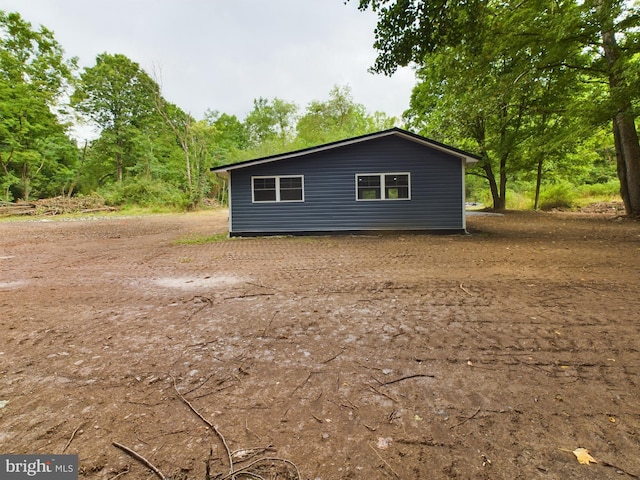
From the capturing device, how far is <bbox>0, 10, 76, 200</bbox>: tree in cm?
2352

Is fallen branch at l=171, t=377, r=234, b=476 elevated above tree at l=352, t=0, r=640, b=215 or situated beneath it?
situated beneath

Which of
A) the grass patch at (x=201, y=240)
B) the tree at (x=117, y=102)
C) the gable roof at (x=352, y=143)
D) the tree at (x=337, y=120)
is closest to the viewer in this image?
the grass patch at (x=201, y=240)

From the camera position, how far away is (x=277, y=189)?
1133 cm

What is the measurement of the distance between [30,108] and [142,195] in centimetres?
1042

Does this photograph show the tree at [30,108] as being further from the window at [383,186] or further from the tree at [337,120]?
the window at [383,186]

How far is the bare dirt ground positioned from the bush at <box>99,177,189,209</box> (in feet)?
Result: 76.6

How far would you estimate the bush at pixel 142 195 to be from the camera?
2631 centimetres

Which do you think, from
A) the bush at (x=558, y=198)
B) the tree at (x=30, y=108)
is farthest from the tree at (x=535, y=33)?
the tree at (x=30, y=108)

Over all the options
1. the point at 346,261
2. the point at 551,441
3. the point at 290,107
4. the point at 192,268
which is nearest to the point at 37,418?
the point at 551,441

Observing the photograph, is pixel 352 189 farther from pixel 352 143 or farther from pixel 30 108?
pixel 30 108

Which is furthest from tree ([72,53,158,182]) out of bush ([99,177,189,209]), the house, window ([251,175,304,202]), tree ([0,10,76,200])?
the house

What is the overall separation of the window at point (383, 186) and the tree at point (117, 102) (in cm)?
2810

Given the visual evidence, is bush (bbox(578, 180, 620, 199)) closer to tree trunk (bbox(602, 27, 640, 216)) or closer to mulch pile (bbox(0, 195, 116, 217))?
tree trunk (bbox(602, 27, 640, 216))

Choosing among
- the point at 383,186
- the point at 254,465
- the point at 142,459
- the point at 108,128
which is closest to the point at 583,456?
the point at 254,465
